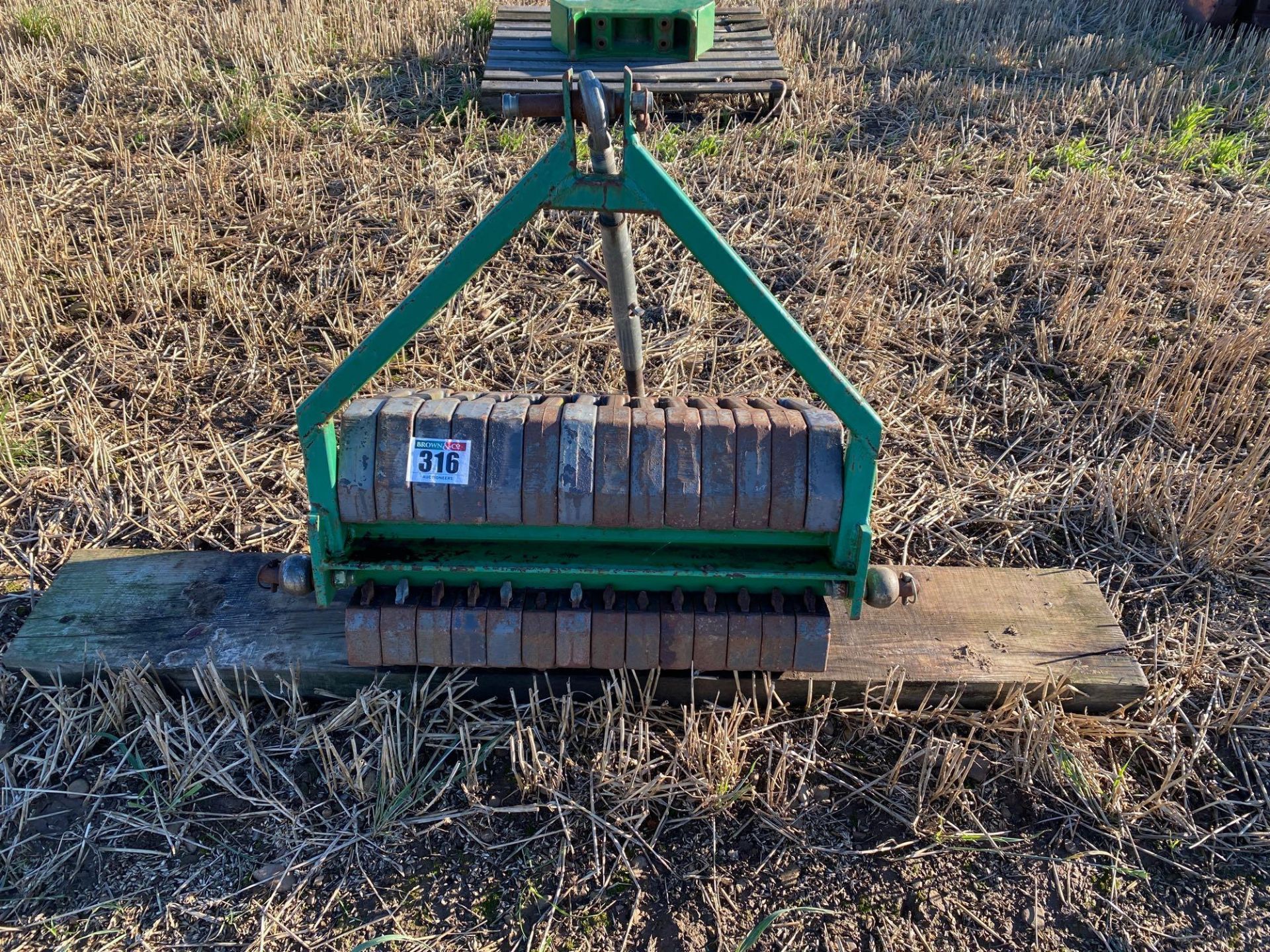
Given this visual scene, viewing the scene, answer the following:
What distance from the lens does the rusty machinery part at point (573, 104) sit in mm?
2283

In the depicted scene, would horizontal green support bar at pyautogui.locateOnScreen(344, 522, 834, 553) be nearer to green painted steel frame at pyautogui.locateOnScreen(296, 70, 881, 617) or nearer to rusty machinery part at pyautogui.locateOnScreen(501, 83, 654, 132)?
green painted steel frame at pyautogui.locateOnScreen(296, 70, 881, 617)

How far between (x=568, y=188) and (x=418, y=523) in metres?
1.00

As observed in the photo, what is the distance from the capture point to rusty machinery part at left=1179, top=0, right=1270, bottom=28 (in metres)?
8.45

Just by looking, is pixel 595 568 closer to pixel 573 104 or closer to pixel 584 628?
pixel 584 628

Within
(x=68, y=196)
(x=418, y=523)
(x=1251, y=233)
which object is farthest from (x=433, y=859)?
(x=1251, y=233)

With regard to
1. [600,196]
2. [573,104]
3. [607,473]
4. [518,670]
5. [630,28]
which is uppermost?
[630,28]

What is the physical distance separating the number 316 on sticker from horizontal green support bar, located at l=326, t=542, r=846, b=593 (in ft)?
0.79

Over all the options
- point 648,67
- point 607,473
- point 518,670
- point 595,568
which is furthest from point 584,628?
point 648,67

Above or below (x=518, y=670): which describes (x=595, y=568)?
above

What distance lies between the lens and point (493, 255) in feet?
8.08

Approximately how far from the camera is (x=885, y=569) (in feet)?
8.57

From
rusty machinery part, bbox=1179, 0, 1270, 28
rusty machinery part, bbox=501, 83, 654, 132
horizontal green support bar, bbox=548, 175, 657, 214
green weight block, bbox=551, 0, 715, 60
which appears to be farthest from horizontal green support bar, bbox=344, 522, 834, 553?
rusty machinery part, bbox=1179, 0, 1270, 28

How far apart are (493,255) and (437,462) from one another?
57cm

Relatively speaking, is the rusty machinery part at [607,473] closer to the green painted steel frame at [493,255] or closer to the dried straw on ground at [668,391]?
the green painted steel frame at [493,255]
